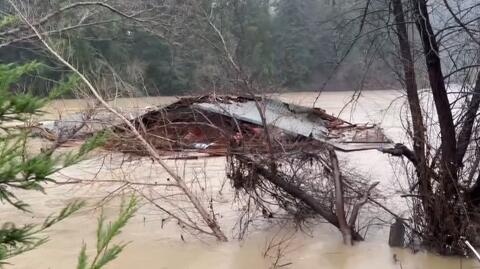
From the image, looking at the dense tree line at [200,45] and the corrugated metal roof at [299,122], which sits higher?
the dense tree line at [200,45]

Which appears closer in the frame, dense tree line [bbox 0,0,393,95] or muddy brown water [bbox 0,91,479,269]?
muddy brown water [bbox 0,91,479,269]

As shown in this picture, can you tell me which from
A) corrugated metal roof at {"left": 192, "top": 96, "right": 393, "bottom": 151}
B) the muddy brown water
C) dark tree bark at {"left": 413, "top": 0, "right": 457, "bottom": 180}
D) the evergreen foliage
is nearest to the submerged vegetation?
dark tree bark at {"left": 413, "top": 0, "right": 457, "bottom": 180}

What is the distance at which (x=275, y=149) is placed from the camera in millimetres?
11000

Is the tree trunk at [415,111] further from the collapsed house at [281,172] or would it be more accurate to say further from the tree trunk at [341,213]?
the tree trunk at [341,213]

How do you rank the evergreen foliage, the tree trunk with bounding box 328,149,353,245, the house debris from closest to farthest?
the evergreen foliage → the tree trunk with bounding box 328,149,353,245 → the house debris

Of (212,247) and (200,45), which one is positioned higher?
(200,45)

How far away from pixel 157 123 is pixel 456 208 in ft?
21.2

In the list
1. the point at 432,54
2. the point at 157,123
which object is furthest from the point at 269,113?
the point at 432,54

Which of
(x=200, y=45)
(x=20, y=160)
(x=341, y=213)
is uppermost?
(x=200, y=45)

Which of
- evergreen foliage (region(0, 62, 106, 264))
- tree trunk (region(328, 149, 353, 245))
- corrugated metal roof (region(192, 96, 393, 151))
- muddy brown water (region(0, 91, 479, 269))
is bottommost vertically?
muddy brown water (region(0, 91, 479, 269))

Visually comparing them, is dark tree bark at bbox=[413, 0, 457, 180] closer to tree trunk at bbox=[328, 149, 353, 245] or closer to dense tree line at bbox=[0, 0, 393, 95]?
dense tree line at bbox=[0, 0, 393, 95]

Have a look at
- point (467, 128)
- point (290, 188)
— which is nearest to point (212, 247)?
point (290, 188)

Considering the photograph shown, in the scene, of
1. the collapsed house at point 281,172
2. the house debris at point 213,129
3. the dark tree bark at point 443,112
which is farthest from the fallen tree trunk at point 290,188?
the dark tree bark at point 443,112

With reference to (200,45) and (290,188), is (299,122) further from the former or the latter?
(200,45)
